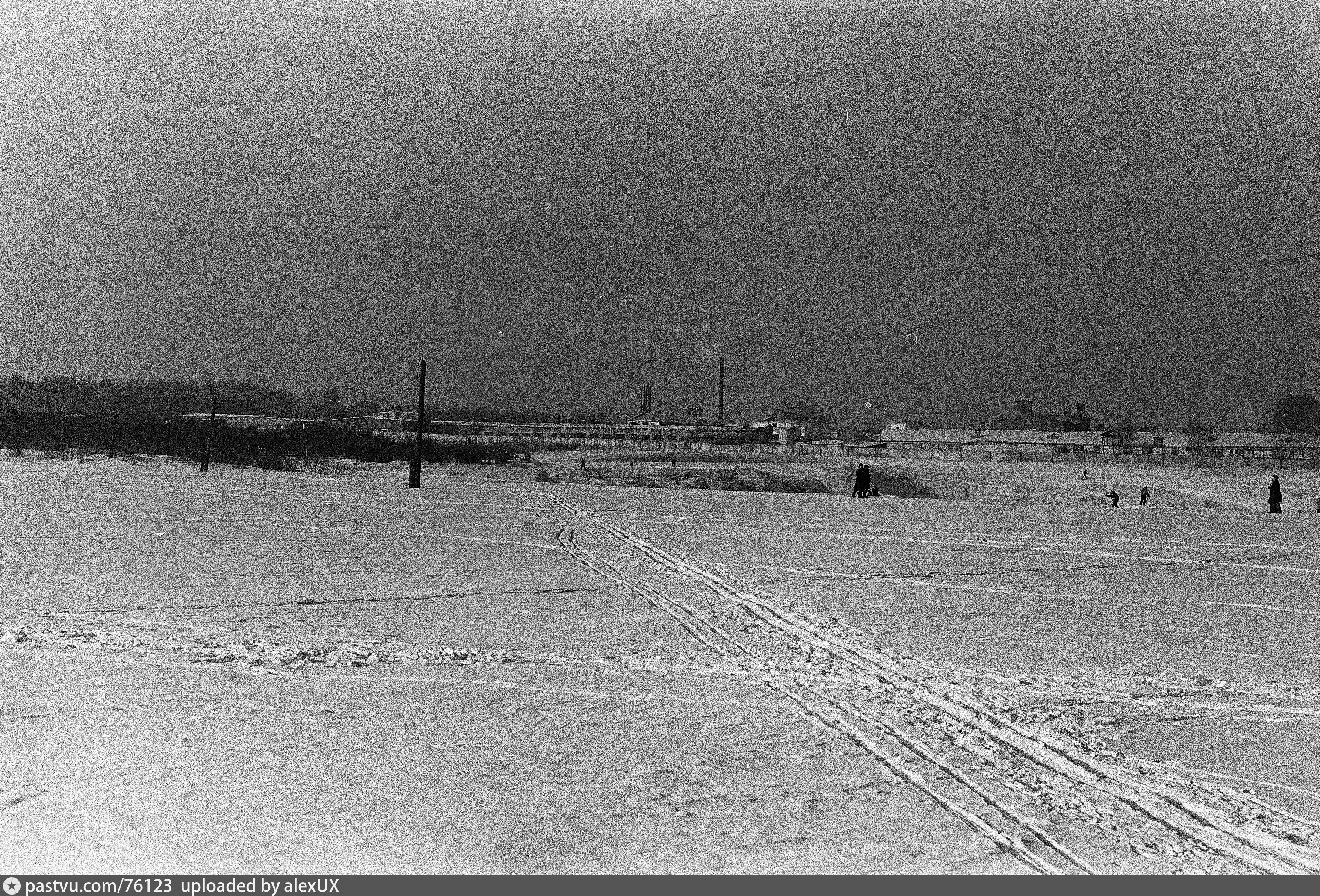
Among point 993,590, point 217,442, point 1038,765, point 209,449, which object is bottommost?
point 993,590

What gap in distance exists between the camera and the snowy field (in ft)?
15.4

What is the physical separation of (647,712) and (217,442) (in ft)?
245

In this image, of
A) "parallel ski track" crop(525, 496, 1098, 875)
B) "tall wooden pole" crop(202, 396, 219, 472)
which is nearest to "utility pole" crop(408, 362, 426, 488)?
"tall wooden pole" crop(202, 396, 219, 472)

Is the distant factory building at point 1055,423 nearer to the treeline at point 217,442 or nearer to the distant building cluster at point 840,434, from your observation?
the distant building cluster at point 840,434

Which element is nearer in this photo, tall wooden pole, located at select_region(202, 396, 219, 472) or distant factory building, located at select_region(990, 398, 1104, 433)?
tall wooden pole, located at select_region(202, 396, 219, 472)

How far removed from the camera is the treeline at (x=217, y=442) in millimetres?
63938

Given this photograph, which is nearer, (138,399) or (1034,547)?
(1034,547)

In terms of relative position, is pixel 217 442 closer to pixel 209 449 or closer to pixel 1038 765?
pixel 209 449

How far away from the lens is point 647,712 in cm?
720

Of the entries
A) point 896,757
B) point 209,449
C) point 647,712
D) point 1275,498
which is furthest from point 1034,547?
point 209,449

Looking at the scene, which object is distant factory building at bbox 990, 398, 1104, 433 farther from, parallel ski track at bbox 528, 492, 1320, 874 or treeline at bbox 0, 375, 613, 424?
parallel ski track at bbox 528, 492, 1320, 874

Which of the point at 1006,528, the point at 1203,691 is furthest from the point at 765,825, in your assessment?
the point at 1006,528

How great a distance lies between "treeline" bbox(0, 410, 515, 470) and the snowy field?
48.7 meters

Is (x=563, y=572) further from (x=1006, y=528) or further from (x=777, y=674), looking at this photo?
(x=1006, y=528)
